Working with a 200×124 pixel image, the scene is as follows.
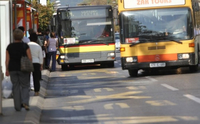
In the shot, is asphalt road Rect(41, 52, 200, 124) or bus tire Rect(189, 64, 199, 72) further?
bus tire Rect(189, 64, 199, 72)

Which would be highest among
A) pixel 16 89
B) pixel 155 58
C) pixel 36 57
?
pixel 36 57

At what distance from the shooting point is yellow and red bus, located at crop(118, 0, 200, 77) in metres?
21.5

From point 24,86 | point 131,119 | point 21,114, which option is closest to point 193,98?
point 131,119

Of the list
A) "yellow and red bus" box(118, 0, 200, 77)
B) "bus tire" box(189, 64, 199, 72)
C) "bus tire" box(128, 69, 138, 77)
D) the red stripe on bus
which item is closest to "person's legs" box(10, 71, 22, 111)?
"yellow and red bus" box(118, 0, 200, 77)

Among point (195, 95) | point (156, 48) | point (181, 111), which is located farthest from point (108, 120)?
point (156, 48)

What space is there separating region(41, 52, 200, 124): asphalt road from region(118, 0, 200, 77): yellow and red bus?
4.66ft

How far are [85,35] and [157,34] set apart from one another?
8459 millimetres

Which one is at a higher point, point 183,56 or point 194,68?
point 183,56

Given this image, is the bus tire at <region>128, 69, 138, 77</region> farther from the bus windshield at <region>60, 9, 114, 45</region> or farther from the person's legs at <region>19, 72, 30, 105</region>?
the person's legs at <region>19, 72, 30, 105</region>

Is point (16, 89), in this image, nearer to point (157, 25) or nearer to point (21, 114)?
point (21, 114)

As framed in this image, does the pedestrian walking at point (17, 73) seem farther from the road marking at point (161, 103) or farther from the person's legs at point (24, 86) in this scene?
the road marking at point (161, 103)

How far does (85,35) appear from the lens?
2956 cm

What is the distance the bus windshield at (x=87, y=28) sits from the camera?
29422 millimetres

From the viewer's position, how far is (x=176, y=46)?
21453 mm
